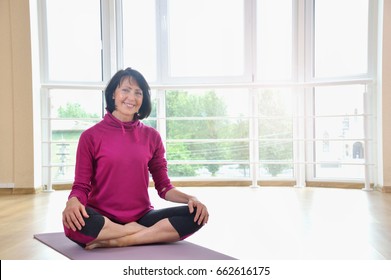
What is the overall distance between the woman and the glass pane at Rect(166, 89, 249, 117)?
7.97ft

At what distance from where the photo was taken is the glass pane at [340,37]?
431 centimetres

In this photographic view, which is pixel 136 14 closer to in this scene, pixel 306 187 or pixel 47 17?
pixel 47 17

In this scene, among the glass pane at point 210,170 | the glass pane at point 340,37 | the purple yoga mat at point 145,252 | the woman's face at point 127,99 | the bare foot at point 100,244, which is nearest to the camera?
the purple yoga mat at point 145,252

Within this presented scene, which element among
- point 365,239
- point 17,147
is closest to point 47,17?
point 17,147

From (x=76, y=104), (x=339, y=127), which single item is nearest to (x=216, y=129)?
(x=339, y=127)

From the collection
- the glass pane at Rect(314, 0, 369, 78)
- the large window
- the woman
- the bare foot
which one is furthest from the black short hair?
the glass pane at Rect(314, 0, 369, 78)

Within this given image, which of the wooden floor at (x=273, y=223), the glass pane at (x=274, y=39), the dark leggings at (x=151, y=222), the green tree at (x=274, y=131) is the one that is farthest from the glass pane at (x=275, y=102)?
the dark leggings at (x=151, y=222)

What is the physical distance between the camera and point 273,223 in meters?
2.67

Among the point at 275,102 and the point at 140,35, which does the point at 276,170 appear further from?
the point at 140,35

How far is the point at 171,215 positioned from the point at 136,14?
9.61 feet

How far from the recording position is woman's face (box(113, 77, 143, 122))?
2168 mm

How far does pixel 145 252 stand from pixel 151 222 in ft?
0.68

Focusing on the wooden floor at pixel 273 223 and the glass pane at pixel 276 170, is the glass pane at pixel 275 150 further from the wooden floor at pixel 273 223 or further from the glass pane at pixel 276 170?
the wooden floor at pixel 273 223

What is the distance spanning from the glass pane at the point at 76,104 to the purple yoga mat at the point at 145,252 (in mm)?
2530
